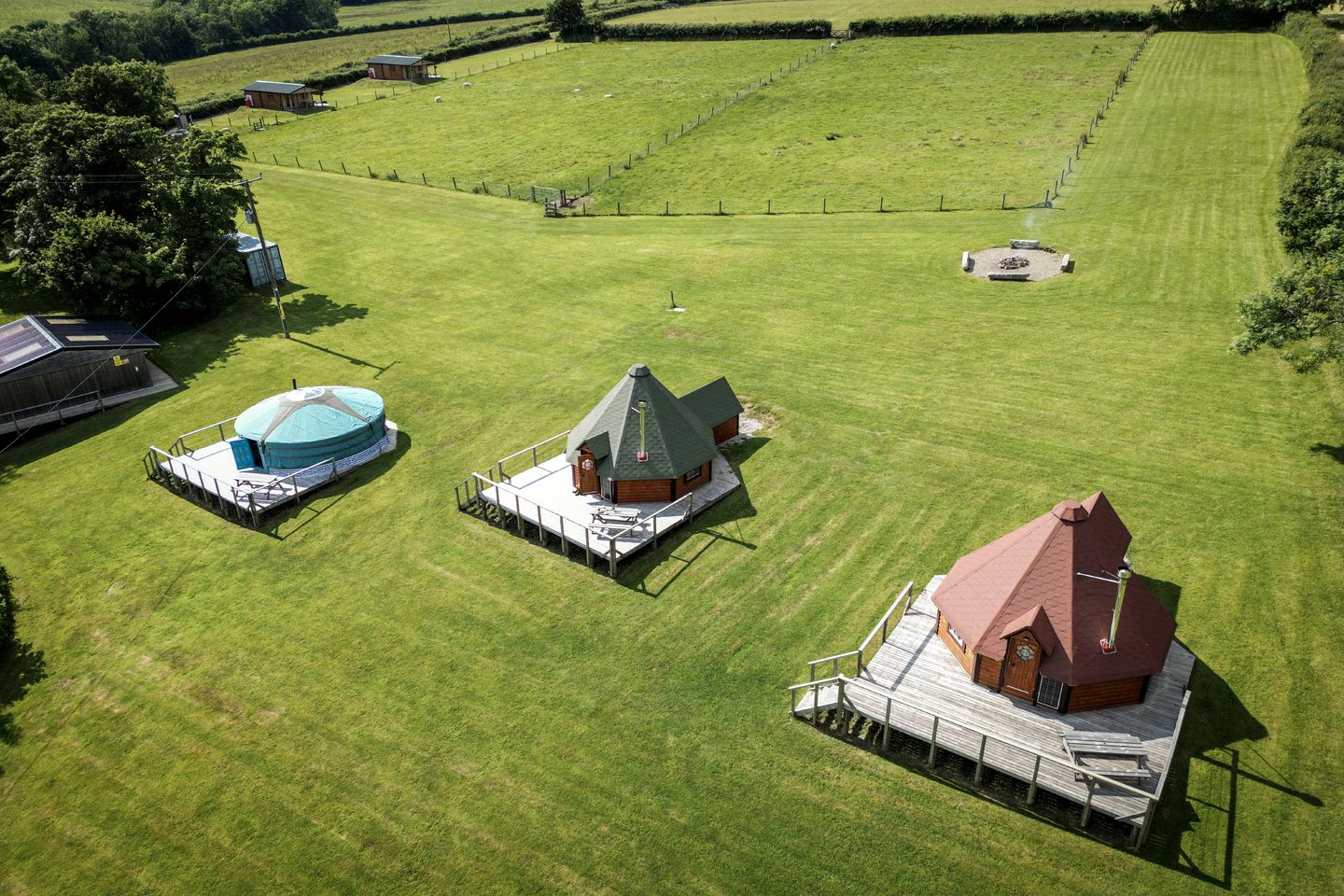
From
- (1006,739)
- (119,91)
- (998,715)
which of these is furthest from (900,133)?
(1006,739)

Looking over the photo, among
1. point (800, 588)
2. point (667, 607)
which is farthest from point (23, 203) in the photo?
point (800, 588)

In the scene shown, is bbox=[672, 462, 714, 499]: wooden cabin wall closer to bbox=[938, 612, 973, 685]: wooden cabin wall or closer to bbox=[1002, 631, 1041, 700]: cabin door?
bbox=[938, 612, 973, 685]: wooden cabin wall

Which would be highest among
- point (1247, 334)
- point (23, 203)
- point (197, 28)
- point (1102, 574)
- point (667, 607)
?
point (197, 28)

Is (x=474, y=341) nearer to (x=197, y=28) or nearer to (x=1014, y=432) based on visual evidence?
(x=1014, y=432)

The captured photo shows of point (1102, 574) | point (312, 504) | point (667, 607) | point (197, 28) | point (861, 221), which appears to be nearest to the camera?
point (1102, 574)

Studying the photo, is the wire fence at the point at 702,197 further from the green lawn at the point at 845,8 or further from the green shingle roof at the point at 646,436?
the green shingle roof at the point at 646,436

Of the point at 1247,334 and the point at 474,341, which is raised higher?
the point at 1247,334

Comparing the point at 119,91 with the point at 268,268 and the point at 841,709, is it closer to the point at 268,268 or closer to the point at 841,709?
the point at 268,268

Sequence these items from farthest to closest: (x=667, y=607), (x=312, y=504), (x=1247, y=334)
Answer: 1. (x=312, y=504)
2. (x=1247, y=334)
3. (x=667, y=607)
